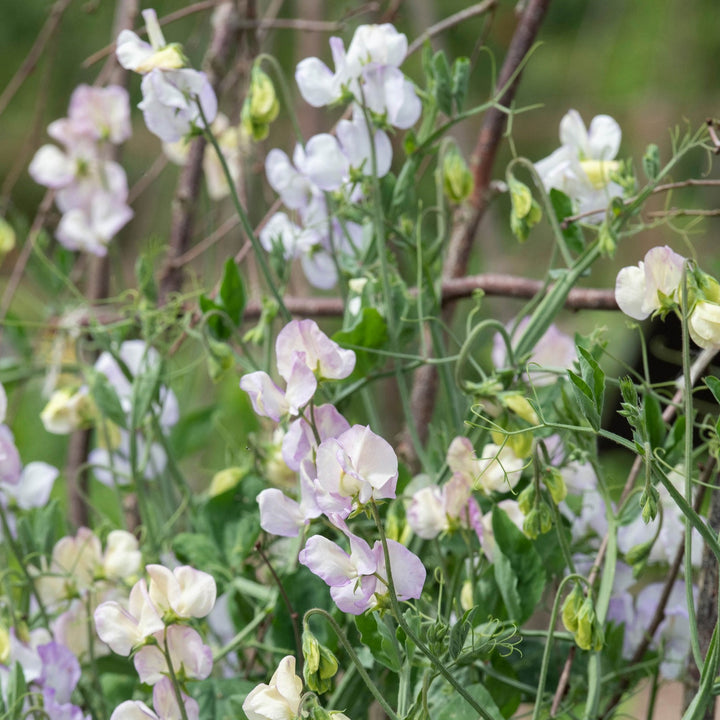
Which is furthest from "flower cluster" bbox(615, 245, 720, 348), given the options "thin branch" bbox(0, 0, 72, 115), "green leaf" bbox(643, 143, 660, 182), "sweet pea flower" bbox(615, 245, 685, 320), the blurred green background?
the blurred green background

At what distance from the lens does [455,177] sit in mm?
594

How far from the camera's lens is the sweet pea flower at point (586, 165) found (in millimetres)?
565

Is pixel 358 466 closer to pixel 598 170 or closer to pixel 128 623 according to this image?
pixel 128 623

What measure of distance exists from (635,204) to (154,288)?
321 millimetres

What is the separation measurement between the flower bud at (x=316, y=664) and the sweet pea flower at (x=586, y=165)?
29 cm

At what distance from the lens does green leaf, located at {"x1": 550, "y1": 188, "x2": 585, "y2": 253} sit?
55cm

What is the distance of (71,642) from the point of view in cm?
60

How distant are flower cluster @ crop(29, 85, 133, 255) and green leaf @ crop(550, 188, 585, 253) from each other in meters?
0.43

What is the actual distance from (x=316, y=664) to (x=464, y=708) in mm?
93

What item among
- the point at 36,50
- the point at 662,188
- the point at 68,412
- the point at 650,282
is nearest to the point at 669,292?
the point at 650,282

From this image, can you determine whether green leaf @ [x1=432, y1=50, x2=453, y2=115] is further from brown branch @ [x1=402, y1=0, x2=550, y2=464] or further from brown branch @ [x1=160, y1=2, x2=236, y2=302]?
brown branch @ [x1=160, y1=2, x2=236, y2=302]

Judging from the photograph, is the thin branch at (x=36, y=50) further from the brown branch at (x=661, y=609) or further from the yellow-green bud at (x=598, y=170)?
the brown branch at (x=661, y=609)

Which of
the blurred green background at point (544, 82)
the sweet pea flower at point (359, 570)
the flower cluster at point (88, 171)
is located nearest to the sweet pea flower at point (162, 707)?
the sweet pea flower at point (359, 570)

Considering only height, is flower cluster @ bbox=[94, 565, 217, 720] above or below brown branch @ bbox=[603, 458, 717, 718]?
above
